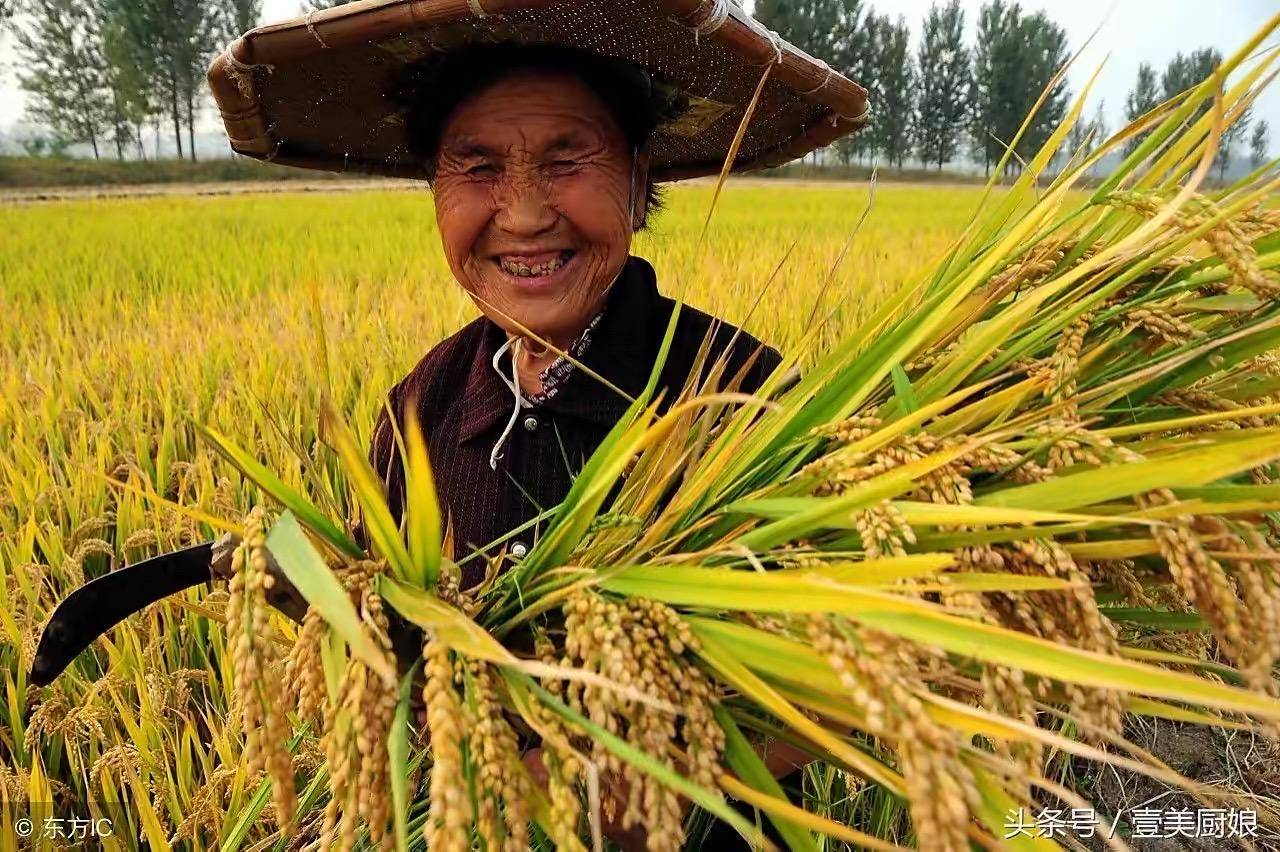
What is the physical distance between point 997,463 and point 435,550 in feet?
1.59

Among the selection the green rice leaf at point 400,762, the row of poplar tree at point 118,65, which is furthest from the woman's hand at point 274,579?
the row of poplar tree at point 118,65

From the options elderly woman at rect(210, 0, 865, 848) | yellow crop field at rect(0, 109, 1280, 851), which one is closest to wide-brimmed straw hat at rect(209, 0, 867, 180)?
elderly woman at rect(210, 0, 865, 848)

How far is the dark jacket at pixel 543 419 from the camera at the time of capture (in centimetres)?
141

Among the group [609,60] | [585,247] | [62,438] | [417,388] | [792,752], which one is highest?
[609,60]

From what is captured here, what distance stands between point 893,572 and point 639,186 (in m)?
1.17

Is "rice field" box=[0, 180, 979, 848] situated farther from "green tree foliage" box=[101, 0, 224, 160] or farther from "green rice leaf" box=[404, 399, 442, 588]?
"green tree foliage" box=[101, 0, 224, 160]

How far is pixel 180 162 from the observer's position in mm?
26516

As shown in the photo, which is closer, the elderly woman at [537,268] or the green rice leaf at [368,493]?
the green rice leaf at [368,493]

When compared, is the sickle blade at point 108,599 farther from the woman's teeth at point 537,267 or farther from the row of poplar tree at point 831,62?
the row of poplar tree at point 831,62

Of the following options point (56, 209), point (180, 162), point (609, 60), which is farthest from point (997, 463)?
point (180, 162)

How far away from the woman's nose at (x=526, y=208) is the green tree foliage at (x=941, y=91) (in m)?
53.1

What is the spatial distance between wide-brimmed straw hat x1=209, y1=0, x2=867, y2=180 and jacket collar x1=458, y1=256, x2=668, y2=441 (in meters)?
0.37

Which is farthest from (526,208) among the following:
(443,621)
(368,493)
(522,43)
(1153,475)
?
(1153,475)

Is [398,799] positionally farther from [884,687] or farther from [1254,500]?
[1254,500]
